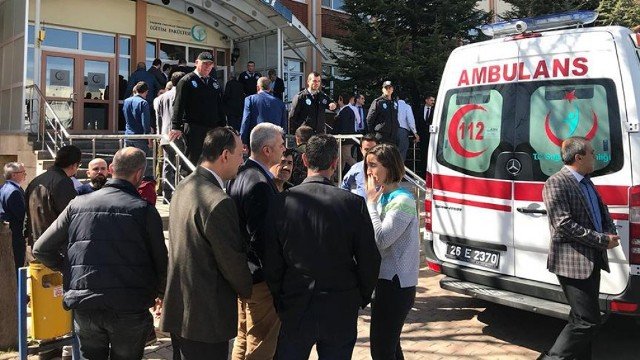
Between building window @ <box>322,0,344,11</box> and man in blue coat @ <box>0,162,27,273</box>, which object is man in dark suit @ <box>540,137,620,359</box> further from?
building window @ <box>322,0,344,11</box>

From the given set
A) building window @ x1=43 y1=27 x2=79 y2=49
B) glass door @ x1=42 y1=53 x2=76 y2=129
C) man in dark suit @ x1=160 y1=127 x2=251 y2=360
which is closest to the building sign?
building window @ x1=43 y1=27 x2=79 y2=49

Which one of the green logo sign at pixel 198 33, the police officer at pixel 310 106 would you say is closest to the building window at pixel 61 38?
the green logo sign at pixel 198 33

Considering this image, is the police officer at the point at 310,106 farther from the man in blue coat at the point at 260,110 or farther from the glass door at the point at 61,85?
the glass door at the point at 61,85

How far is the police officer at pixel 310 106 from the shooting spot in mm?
9234

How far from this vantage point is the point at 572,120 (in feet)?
15.1

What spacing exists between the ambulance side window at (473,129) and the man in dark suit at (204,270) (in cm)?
288

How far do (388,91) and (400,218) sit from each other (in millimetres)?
7093

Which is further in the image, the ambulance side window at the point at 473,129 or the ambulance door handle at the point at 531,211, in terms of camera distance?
the ambulance side window at the point at 473,129

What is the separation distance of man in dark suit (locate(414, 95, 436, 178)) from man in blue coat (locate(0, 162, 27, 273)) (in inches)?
369

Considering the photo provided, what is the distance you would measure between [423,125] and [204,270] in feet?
40.2

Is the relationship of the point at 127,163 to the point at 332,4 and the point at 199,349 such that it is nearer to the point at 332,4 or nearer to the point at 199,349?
the point at 199,349

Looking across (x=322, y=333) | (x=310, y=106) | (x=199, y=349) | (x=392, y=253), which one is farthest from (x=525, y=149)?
(x=310, y=106)

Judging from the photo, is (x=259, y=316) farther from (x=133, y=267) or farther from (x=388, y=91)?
(x=388, y=91)

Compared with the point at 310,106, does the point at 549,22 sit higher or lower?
higher
